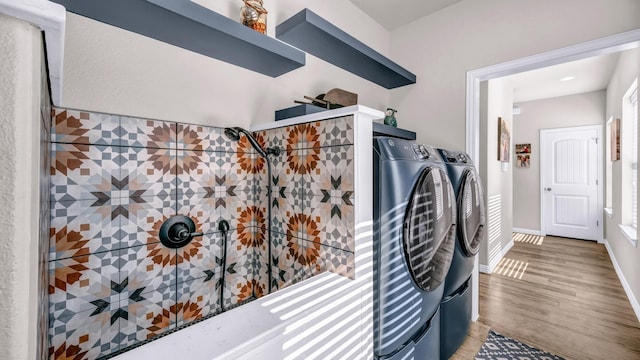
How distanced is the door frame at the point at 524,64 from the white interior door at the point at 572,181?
4.47m

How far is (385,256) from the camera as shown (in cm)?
120

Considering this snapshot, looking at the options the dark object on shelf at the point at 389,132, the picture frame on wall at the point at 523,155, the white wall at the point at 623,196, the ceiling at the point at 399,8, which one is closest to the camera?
the dark object on shelf at the point at 389,132

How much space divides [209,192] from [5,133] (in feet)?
3.42

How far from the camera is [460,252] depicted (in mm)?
1826

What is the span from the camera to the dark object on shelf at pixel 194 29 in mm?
994

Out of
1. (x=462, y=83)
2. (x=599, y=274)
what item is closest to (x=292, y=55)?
(x=462, y=83)

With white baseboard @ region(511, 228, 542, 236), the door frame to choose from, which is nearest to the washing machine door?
the door frame

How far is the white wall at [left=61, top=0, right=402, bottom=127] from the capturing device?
1.07 m

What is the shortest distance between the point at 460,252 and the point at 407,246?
2.62 feet

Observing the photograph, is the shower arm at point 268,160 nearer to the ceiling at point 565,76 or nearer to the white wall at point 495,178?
the white wall at point 495,178

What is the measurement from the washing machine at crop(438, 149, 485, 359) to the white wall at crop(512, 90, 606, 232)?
4.66 metres

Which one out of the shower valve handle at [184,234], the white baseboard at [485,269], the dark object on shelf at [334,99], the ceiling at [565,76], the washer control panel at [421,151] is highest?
the ceiling at [565,76]

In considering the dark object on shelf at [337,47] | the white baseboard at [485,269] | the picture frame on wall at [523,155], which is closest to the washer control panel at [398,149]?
the dark object on shelf at [337,47]

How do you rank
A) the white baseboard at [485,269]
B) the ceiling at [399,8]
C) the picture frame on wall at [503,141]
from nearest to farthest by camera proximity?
the ceiling at [399,8] < the white baseboard at [485,269] < the picture frame on wall at [503,141]
